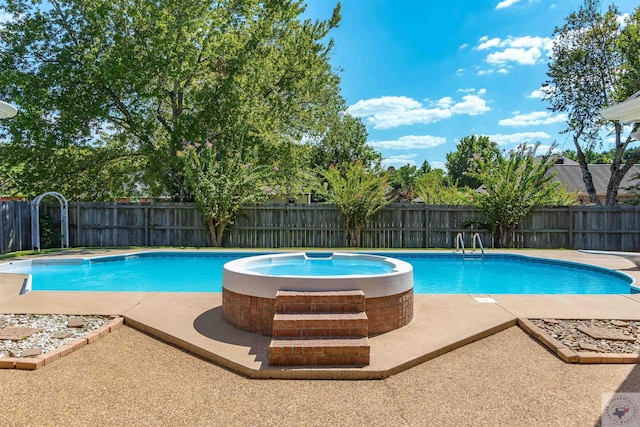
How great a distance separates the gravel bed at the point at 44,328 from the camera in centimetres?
398

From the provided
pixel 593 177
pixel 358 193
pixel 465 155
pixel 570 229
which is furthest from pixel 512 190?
pixel 465 155

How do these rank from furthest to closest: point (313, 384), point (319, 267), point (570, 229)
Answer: point (570, 229) → point (319, 267) → point (313, 384)

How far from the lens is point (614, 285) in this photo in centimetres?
790

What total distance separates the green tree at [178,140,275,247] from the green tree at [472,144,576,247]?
7.16 metres

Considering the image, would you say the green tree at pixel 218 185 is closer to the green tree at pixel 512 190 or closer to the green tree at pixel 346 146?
the green tree at pixel 512 190

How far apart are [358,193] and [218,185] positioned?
4.32 meters

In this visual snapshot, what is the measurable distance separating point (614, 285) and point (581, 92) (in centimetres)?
1180

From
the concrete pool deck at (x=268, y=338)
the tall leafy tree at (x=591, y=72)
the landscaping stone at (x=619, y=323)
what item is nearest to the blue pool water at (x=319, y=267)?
the concrete pool deck at (x=268, y=338)

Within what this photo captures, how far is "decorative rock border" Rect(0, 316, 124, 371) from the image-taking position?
11.8 feet

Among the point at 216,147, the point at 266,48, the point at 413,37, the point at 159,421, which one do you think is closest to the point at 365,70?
the point at 413,37

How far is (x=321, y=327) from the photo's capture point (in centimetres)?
388

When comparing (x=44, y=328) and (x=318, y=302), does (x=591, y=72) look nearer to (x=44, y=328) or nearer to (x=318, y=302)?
(x=318, y=302)

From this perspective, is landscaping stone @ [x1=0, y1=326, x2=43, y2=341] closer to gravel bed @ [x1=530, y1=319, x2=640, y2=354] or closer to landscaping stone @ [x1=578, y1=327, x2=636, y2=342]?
gravel bed @ [x1=530, y1=319, x2=640, y2=354]

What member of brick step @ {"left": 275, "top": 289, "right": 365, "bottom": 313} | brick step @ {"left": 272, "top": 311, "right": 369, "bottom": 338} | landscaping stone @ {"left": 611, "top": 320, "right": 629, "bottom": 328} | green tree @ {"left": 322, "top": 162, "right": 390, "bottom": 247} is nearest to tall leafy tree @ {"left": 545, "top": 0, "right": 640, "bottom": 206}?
green tree @ {"left": 322, "top": 162, "right": 390, "bottom": 247}
